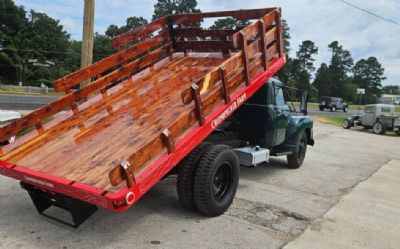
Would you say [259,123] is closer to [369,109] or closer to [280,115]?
[280,115]

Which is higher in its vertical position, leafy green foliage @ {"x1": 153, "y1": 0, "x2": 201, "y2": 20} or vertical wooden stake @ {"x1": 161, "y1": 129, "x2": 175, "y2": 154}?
leafy green foliage @ {"x1": 153, "y1": 0, "x2": 201, "y2": 20}

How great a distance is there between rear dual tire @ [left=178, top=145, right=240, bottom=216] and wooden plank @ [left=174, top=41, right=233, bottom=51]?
2.39 metres

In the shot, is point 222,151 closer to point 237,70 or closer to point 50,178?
point 237,70

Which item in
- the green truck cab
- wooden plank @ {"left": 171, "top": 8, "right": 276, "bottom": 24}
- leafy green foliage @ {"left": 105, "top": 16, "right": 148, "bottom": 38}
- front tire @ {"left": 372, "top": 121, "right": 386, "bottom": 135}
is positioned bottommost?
front tire @ {"left": 372, "top": 121, "right": 386, "bottom": 135}

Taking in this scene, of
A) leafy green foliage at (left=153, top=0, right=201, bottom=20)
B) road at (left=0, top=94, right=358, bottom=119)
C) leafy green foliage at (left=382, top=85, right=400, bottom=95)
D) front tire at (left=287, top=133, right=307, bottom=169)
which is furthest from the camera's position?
leafy green foliage at (left=382, top=85, right=400, bottom=95)

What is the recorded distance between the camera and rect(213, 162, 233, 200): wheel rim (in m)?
5.52

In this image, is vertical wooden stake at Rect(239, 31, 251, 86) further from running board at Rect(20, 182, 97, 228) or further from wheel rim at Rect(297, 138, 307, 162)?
wheel rim at Rect(297, 138, 307, 162)

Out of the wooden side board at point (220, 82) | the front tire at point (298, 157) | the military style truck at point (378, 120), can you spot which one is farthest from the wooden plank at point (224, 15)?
the military style truck at point (378, 120)

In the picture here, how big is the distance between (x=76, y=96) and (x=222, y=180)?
2.50m

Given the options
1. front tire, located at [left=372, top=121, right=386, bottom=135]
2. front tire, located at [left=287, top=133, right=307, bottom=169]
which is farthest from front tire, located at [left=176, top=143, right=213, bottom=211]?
front tire, located at [left=372, top=121, right=386, bottom=135]

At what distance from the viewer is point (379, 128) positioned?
23188mm

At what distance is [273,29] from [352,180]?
12.5 ft

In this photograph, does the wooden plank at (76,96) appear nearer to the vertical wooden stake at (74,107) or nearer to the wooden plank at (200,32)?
the vertical wooden stake at (74,107)

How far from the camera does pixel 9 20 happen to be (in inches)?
2714
